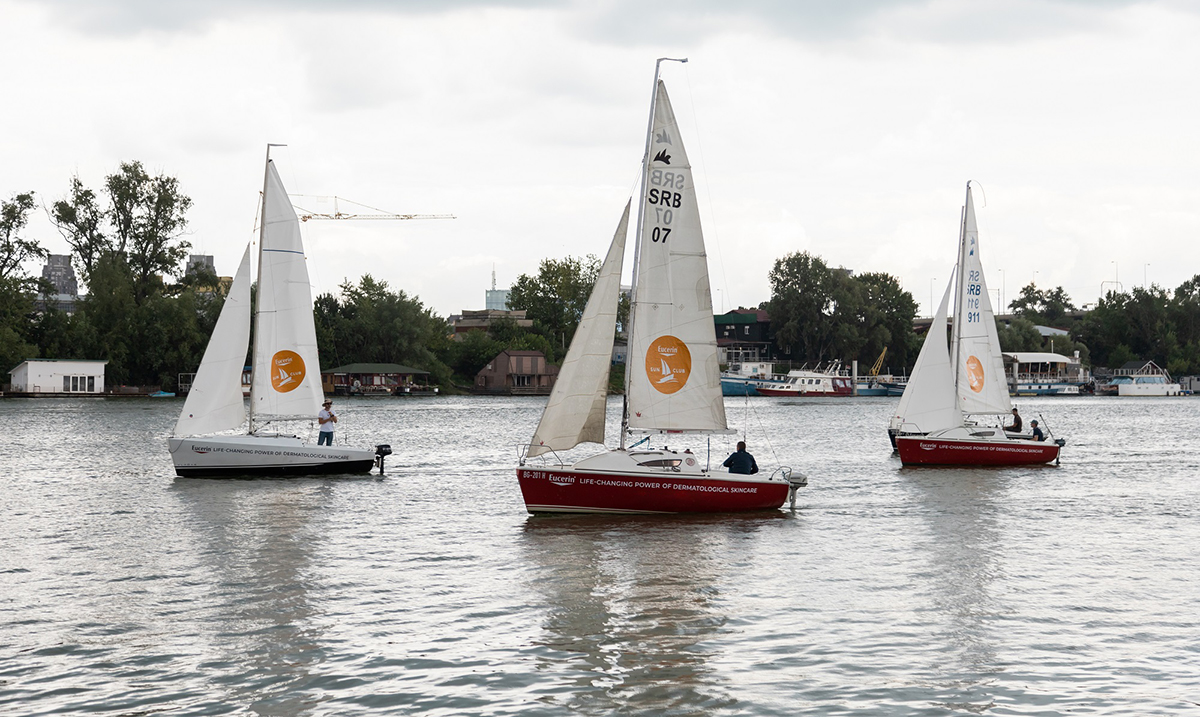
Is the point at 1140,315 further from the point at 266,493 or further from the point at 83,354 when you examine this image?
the point at 266,493

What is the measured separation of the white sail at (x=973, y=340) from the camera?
45.8 metres

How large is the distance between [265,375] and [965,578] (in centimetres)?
2579

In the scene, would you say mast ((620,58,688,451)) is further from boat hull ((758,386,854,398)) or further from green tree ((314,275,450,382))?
boat hull ((758,386,854,398))

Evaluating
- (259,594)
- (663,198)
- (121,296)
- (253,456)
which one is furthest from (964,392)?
(121,296)

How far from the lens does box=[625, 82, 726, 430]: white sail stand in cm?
2689

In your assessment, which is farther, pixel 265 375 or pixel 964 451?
pixel 964 451

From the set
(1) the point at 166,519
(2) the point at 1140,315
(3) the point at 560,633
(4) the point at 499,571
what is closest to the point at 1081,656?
(3) the point at 560,633

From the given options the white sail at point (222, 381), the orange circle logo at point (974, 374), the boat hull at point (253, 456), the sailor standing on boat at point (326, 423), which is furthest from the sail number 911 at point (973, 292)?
the white sail at point (222, 381)

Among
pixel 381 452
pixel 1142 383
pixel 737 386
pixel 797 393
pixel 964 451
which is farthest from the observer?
pixel 1142 383

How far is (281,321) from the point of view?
38.2 m

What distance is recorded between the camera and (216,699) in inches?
Answer: 525

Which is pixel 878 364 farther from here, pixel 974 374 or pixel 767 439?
pixel 974 374

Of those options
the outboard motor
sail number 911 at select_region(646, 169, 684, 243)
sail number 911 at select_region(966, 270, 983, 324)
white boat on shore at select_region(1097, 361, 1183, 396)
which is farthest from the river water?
white boat on shore at select_region(1097, 361, 1183, 396)

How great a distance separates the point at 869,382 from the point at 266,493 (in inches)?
5741
